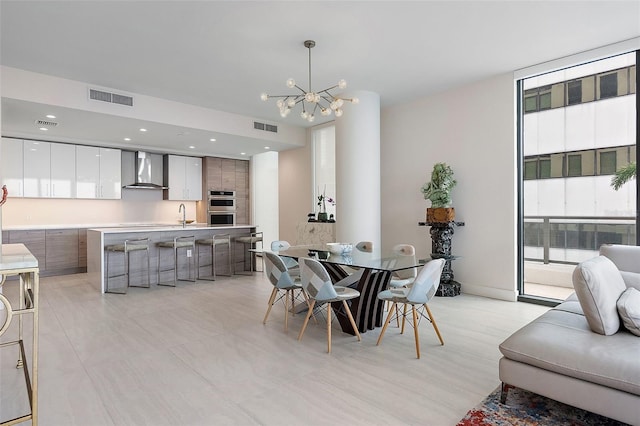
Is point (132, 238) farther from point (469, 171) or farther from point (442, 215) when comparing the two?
point (469, 171)

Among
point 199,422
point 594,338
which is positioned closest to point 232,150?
point 199,422

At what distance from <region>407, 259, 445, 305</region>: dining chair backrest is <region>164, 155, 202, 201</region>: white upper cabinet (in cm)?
693

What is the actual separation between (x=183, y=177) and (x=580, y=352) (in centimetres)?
822

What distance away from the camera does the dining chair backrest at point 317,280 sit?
3.02 meters

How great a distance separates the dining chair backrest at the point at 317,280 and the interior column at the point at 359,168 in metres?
2.37

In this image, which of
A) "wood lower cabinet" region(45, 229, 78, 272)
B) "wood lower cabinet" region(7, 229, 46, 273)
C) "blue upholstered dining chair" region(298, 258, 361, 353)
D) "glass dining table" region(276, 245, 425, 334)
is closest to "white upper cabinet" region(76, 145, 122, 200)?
"wood lower cabinet" region(45, 229, 78, 272)

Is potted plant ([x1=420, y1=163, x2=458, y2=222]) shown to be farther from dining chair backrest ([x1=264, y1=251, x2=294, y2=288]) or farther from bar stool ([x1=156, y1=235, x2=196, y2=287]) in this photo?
bar stool ([x1=156, y1=235, x2=196, y2=287])

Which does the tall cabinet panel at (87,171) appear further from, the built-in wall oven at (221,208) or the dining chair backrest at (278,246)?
the dining chair backrest at (278,246)

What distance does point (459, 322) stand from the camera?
387 cm

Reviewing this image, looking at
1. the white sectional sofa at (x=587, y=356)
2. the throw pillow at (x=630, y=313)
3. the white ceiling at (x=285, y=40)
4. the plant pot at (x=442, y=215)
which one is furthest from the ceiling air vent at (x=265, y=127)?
the throw pillow at (x=630, y=313)

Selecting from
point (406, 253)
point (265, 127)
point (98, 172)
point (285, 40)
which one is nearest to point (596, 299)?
point (406, 253)

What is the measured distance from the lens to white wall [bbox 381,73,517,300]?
4.83 metres

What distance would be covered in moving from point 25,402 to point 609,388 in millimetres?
3357

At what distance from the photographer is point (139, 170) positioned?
7.93 metres
